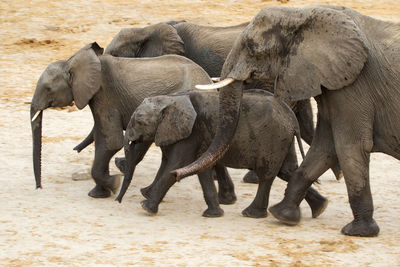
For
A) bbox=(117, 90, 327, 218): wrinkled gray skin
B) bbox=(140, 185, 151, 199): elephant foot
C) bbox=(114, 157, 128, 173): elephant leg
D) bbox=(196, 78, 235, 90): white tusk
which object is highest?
bbox=(196, 78, 235, 90): white tusk

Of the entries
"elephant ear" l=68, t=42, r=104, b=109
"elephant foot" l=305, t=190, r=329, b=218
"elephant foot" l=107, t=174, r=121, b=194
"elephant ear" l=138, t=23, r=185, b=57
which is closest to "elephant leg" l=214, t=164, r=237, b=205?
"elephant foot" l=305, t=190, r=329, b=218

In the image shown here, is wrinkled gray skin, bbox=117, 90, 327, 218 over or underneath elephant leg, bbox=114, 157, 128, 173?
over

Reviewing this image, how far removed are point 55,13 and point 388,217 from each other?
32.4 feet

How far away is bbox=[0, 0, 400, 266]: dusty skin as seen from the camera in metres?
5.88

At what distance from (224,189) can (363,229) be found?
1.42 meters

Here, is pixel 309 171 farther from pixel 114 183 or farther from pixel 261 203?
pixel 114 183

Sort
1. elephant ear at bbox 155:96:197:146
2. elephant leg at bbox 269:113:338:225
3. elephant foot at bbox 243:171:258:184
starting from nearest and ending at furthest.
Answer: elephant leg at bbox 269:113:338:225 < elephant ear at bbox 155:96:197:146 < elephant foot at bbox 243:171:258:184

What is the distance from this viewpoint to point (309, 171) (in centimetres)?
669

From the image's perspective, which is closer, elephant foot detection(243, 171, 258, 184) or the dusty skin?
the dusty skin

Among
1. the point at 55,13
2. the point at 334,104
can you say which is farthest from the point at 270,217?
the point at 55,13

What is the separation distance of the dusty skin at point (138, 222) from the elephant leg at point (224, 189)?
7cm

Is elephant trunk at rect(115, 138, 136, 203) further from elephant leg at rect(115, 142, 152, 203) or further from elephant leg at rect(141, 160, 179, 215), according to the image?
Answer: elephant leg at rect(141, 160, 179, 215)

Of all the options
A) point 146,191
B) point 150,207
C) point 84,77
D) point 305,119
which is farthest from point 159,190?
point 305,119

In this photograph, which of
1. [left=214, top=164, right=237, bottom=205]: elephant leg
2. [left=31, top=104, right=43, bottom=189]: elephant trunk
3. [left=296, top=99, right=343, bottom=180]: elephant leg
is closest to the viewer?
[left=214, top=164, right=237, bottom=205]: elephant leg
